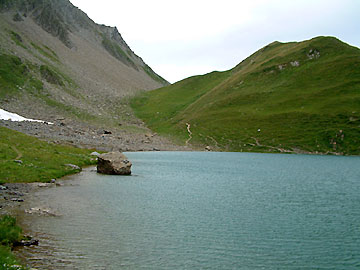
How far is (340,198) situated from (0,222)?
32.5m

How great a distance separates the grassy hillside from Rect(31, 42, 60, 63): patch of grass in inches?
2206

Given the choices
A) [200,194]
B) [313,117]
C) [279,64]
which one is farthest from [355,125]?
[200,194]

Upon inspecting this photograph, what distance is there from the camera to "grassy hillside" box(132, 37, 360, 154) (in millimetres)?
109688

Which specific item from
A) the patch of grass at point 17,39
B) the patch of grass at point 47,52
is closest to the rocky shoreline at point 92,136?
the patch of grass at point 17,39

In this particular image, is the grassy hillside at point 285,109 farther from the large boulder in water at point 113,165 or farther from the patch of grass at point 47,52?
the large boulder in water at point 113,165

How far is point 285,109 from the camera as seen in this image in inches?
5059

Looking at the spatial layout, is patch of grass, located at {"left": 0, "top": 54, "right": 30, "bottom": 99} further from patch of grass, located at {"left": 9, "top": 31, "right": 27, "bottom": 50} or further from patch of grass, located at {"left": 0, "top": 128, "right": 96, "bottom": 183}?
patch of grass, located at {"left": 0, "top": 128, "right": 96, "bottom": 183}

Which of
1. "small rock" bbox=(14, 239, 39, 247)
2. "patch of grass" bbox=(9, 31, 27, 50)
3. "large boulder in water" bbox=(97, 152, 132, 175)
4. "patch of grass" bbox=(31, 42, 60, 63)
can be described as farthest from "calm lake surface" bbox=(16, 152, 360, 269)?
"patch of grass" bbox=(31, 42, 60, 63)

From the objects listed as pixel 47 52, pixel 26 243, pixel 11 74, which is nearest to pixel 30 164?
pixel 26 243

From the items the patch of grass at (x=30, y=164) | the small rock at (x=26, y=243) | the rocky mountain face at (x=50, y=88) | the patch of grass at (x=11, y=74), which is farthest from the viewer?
the patch of grass at (x=11, y=74)

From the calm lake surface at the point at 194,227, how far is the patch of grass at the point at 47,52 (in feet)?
513

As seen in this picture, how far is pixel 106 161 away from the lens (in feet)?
153

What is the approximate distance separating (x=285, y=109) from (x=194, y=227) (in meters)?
115

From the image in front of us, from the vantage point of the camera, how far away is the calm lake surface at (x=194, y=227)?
676 inches
